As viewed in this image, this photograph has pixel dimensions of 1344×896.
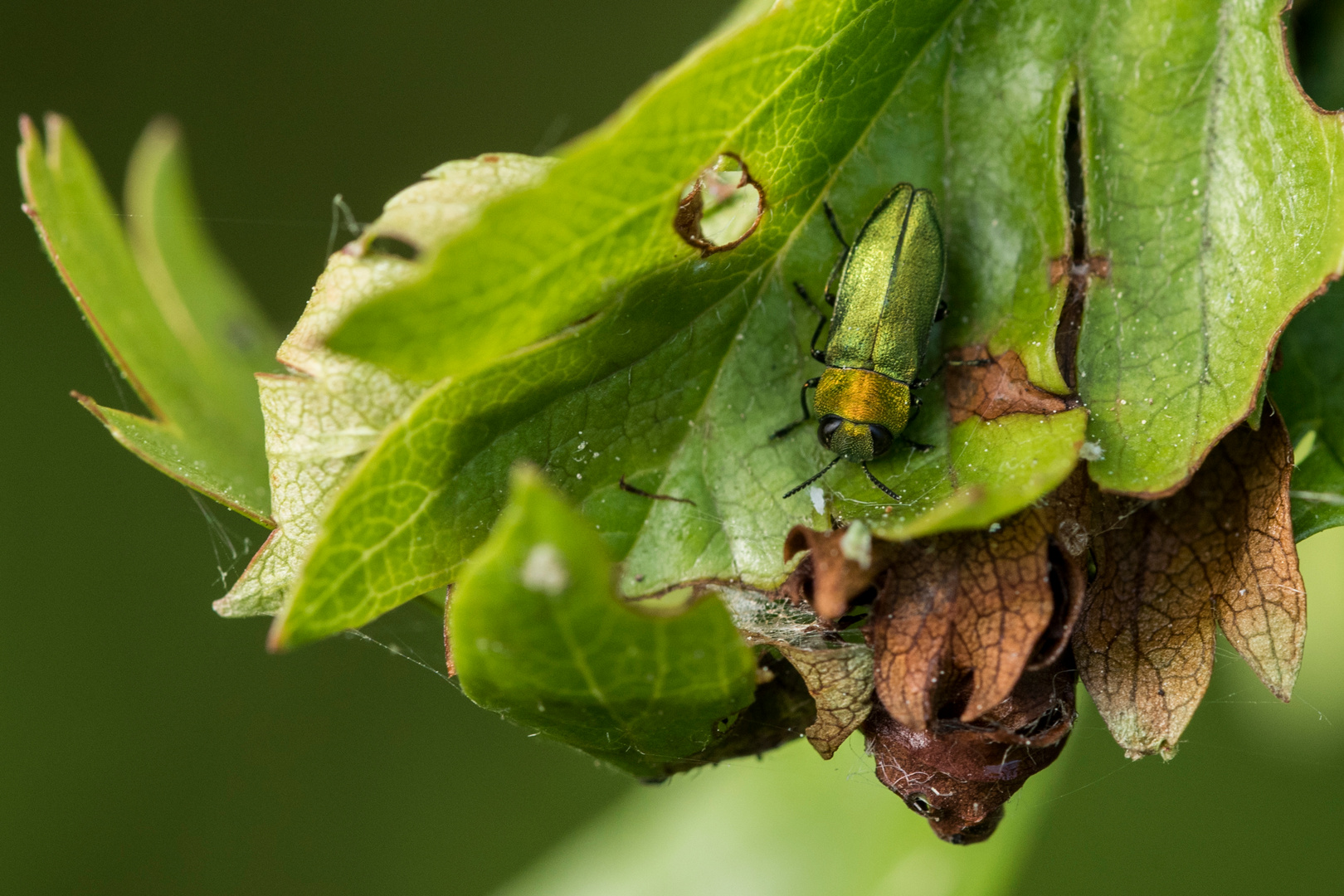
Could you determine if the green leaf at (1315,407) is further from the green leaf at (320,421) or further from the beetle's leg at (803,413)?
the green leaf at (320,421)

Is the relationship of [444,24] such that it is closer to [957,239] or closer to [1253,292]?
[957,239]

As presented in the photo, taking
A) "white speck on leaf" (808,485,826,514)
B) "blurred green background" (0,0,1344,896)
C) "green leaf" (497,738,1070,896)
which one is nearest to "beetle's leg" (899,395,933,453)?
"white speck on leaf" (808,485,826,514)

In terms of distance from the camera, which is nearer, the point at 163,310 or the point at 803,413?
the point at 803,413

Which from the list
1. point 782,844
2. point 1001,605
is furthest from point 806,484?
point 782,844

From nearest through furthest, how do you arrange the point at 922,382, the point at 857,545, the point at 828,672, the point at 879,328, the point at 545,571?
the point at 545,571 < the point at 857,545 < the point at 828,672 < the point at 922,382 < the point at 879,328

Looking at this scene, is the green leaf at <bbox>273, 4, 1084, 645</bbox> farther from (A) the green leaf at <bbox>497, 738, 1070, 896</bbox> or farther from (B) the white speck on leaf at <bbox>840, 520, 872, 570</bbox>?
(A) the green leaf at <bbox>497, 738, 1070, 896</bbox>

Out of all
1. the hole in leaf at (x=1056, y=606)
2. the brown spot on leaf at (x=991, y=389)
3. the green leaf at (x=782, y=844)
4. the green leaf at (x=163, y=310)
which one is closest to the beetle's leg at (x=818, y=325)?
the brown spot on leaf at (x=991, y=389)

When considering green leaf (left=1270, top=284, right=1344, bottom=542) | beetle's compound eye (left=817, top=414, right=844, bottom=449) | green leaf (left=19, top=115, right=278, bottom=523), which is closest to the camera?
green leaf (left=1270, top=284, right=1344, bottom=542)

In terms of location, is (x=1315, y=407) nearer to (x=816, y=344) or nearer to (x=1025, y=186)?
(x=1025, y=186)
